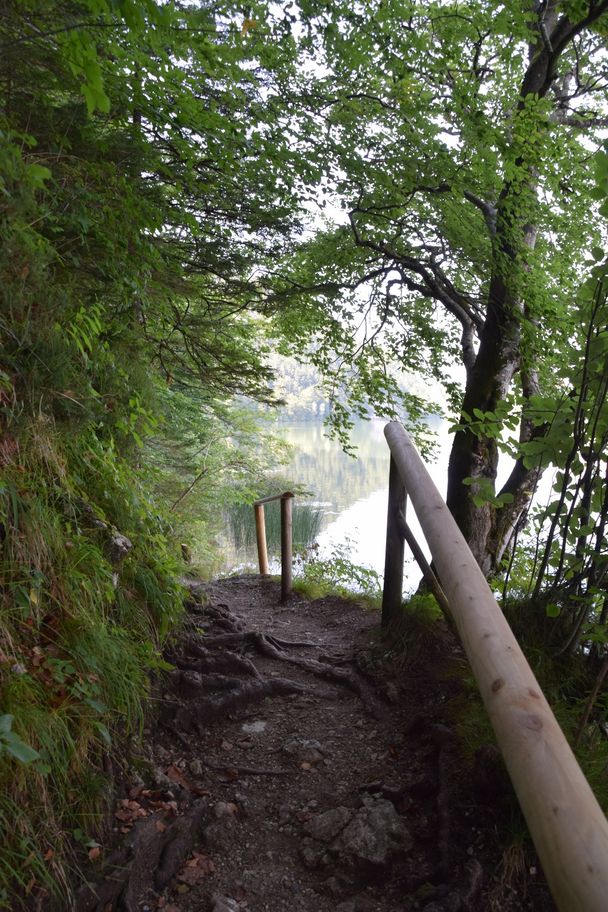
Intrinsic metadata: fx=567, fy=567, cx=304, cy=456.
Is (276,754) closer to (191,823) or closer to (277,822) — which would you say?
(277,822)

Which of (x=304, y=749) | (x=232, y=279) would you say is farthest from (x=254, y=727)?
(x=232, y=279)

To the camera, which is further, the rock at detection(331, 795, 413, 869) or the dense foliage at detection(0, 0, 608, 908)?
the dense foliage at detection(0, 0, 608, 908)

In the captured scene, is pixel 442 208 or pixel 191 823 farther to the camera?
pixel 442 208

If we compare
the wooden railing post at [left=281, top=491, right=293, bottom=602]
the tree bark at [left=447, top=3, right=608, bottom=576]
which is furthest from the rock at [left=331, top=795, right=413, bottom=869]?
the wooden railing post at [left=281, top=491, right=293, bottom=602]

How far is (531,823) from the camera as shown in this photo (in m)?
0.95

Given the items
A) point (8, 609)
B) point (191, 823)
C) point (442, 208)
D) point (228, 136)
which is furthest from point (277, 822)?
point (442, 208)

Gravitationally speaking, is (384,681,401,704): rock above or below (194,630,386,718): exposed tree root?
above

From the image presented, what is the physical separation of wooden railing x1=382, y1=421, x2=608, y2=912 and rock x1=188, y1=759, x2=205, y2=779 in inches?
63.9

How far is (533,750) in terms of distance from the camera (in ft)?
3.46

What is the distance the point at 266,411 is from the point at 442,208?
8.08m

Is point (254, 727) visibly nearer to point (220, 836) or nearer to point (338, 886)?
point (220, 836)

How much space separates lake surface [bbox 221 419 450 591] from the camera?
13.7 meters

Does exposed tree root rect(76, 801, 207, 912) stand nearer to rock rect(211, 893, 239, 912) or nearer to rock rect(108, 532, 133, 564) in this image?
rock rect(211, 893, 239, 912)

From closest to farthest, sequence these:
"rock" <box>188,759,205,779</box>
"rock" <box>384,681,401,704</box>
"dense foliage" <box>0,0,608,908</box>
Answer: "dense foliage" <box>0,0,608,908</box> → "rock" <box>188,759,205,779</box> → "rock" <box>384,681,401,704</box>
